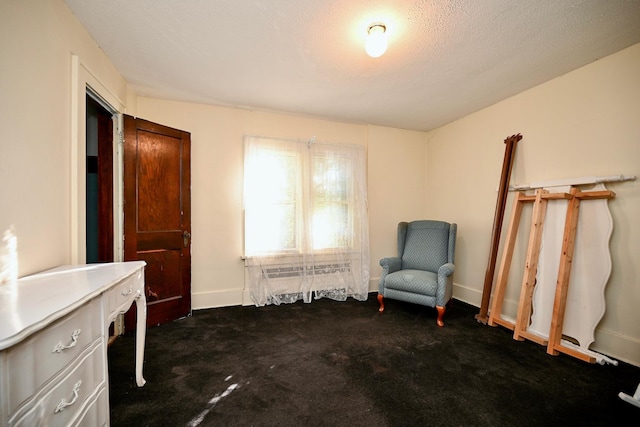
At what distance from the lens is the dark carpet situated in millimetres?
1517

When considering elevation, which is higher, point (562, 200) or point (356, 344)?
point (562, 200)

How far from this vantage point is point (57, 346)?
2.90ft

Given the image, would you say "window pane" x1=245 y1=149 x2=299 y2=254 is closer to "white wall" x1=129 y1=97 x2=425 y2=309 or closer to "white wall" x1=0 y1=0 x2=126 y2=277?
"white wall" x1=129 y1=97 x2=425 y2=309

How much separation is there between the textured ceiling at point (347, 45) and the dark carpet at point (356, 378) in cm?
244

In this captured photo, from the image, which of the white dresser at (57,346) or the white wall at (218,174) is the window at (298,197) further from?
the white dresser at (57,346)

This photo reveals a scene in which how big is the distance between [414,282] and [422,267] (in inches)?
20.4

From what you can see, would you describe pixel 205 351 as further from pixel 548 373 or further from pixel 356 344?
pixel 548 373

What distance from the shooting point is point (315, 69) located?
2.42m

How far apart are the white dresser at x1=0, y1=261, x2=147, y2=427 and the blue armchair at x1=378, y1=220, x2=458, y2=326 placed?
252cm

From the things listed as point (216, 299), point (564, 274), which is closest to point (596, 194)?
point (564, 274)

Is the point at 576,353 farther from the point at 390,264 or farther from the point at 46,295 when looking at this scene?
the point at 46,295

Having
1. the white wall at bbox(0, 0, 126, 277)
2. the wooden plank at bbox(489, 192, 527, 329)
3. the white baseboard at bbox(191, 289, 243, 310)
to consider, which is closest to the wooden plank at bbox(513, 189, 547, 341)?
the wooden plank at bbox(489, 192, 527, 329)

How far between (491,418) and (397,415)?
1.71 feet

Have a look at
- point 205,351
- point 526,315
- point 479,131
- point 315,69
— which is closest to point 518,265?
point 526,315
